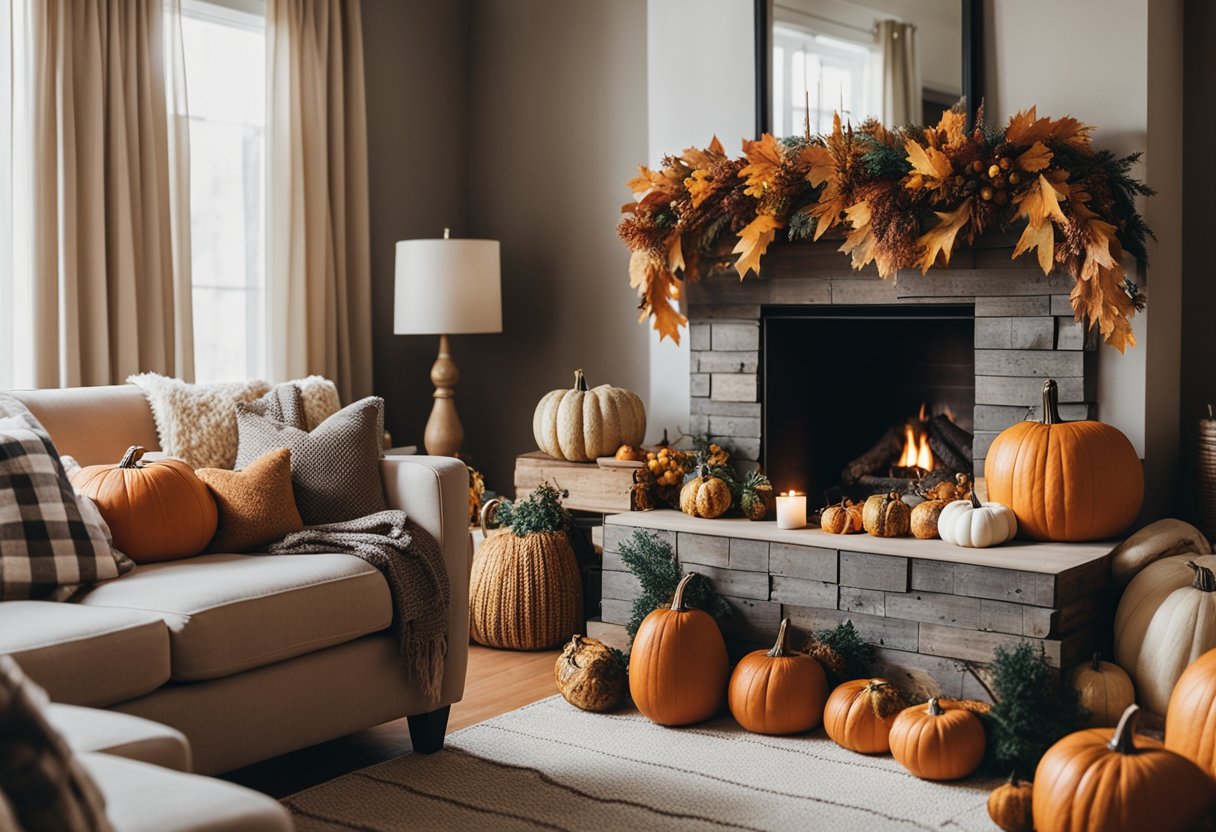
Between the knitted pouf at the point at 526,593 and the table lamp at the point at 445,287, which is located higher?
the table lamp at the point at 445,287

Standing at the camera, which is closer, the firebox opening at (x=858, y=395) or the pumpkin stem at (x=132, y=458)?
the pumpkin stem at (x=132, y=458)

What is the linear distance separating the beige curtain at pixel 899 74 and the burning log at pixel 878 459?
1016 mm

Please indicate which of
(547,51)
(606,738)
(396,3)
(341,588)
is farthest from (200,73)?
(606,738)

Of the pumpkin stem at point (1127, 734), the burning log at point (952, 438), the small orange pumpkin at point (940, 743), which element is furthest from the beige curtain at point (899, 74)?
the pumpkin stem at point (1127, 734)

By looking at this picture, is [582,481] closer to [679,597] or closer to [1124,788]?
[679,597]

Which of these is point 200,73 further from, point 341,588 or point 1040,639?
point 1040,639

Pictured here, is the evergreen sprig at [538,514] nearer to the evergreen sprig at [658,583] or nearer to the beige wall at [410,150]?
the evergreen sprig at [658,583]

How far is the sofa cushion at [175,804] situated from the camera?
4.36ft

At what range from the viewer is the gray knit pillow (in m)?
3.01

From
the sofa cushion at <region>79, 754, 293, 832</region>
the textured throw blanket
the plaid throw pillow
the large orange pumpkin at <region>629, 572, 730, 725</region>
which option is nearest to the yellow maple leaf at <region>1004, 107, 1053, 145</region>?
the large orange pumpkin at <region>629, 572, 730, 725</region>

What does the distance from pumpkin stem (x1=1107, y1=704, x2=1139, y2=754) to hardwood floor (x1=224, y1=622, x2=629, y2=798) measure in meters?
1.58

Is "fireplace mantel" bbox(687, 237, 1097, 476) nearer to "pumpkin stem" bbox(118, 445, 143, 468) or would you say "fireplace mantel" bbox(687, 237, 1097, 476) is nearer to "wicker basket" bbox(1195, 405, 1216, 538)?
"wicker basket" bbox(1195, 405, 1216, 538)

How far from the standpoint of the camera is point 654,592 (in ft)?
11.1

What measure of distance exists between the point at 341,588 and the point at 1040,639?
160cm
